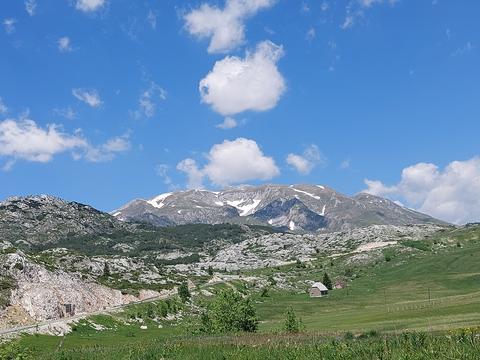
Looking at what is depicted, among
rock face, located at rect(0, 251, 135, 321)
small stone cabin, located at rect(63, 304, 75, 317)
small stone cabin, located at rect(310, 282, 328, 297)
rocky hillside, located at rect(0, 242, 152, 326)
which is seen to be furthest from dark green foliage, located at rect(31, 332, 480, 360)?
small stone cabin, located at rect(310, 282, 328, 297)

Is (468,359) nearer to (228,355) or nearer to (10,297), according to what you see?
(228,355)

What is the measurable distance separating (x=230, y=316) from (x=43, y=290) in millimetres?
54608

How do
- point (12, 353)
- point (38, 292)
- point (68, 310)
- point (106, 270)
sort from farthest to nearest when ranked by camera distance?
point (106, 270)
point (68, 310)
point (38, 292)
point (12, 353)

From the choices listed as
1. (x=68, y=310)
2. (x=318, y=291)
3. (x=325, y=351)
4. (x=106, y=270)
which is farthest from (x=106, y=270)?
(x=325, y=351)

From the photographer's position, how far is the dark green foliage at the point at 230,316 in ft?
231

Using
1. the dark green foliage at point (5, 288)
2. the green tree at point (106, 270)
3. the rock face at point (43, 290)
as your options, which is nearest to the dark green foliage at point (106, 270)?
the green tree at point (106, 270)

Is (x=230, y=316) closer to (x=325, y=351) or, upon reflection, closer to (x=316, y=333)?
(x=316, y=333)

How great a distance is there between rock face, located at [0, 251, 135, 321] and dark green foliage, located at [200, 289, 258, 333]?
44686mm

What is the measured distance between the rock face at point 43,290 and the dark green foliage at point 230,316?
147ft

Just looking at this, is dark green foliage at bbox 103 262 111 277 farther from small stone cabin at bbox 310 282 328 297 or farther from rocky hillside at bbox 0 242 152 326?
small stone cabin at bbox 310 282 328 297

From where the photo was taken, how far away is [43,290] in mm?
107562

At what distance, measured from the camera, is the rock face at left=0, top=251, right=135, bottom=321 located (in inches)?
3981

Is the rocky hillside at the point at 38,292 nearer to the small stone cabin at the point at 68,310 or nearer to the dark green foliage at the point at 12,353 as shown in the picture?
the small stone cabin at the point at 68,310

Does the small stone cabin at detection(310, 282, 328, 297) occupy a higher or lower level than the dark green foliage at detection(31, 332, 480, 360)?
higher
